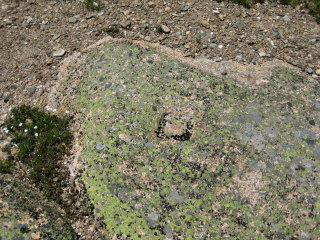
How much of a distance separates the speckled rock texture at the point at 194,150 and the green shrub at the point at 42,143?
40cm

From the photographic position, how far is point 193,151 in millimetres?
5344

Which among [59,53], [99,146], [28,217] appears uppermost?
[59,53]

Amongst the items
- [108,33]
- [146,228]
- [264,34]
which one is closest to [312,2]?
[264,34]

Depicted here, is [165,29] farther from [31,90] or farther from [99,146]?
[99,146]

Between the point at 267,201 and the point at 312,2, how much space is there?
5.72 meters

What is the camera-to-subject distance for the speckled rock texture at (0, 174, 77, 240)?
452 centimetres

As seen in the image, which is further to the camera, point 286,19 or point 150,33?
point 286,19

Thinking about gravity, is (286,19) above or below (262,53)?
above

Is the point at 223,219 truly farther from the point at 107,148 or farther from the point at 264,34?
the point at 264,34

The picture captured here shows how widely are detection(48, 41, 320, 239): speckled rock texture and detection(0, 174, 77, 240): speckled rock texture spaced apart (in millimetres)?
553

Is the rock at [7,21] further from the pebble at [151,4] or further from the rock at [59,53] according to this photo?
the pebble at [151,4]

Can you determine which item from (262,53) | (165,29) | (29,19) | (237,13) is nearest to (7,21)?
(29,19)

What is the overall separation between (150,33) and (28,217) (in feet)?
15.2

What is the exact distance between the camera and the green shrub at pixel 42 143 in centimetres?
539
